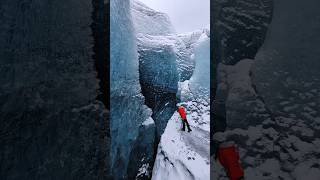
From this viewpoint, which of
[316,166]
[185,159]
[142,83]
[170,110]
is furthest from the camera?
[170,110]

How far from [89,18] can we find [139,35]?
24.5 ft

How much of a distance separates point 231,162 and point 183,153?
234 inches

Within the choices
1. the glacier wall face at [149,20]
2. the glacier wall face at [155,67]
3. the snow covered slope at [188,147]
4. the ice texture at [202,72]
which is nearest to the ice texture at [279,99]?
the snow covered slope at [188,147]

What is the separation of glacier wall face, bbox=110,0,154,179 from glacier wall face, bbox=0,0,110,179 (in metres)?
3.16

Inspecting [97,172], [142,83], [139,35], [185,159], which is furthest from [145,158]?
[97,172]

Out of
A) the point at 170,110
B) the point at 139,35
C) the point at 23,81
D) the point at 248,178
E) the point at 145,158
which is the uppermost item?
the point at 139,35

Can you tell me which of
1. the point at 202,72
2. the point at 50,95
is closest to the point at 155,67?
the point at 202,72

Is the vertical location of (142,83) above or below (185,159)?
above

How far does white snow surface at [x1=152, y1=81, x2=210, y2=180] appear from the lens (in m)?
6.04

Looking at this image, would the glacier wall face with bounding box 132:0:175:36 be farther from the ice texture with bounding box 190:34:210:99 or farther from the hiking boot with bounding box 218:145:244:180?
the hiking boot with bounding box 218:145:244:180

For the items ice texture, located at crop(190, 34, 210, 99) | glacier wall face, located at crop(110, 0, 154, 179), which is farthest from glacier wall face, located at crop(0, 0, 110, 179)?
ice texture, located at crop(190, 34, 210, 99)

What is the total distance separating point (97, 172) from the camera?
4.51ft

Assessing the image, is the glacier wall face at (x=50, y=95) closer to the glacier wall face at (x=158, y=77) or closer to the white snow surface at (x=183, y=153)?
the white snow surface at (x=183, y=153)

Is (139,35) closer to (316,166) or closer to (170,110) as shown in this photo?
(170,110)
